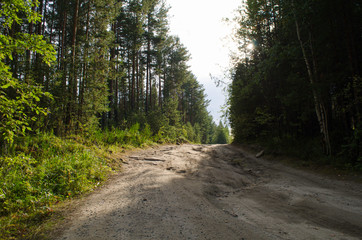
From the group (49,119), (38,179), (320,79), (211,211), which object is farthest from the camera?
(320,79)

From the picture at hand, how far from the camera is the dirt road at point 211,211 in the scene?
7.29ft

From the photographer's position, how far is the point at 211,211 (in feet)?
9.50

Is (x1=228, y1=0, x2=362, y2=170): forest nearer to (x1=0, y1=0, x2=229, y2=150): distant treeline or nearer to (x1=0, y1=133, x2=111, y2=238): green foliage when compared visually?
(x1=0, y1=133, x2=111, y2=238): green foliage

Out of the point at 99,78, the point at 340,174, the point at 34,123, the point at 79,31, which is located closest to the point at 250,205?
the point at 340,174

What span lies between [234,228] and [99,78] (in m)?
10.4

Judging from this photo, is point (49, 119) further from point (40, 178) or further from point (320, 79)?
point (320, 79)

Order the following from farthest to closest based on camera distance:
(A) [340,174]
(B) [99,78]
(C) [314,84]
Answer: (B) [99,78], (C) [314,84], (A) [340,174]

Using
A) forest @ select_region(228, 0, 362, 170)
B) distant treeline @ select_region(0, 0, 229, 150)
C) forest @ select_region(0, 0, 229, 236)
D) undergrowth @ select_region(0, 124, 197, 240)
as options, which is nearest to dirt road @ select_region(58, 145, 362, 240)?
undergrowth @ select_region(0, 124, 197, 240)

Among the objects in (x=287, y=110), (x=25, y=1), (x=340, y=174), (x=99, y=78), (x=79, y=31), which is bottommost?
(x=340, y=174)

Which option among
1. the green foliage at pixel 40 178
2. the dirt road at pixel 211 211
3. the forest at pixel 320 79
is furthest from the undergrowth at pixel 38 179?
the forest at pixel 320 79

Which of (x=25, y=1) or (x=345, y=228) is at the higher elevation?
(x=25, y=1)

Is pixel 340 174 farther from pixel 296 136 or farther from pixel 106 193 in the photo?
pixel 106 193

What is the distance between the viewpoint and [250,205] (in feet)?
10.9

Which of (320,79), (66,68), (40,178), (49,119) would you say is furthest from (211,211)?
(66,68)
